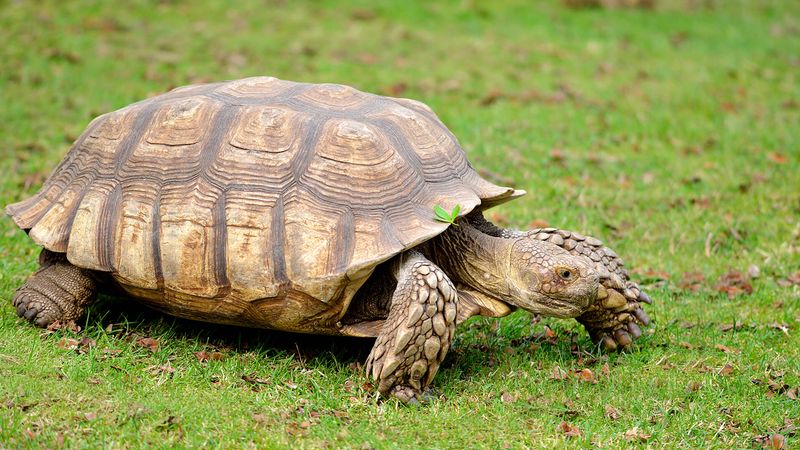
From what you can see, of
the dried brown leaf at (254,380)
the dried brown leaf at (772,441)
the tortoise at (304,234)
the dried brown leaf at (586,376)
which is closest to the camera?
the dried brown leaf at (772,441)

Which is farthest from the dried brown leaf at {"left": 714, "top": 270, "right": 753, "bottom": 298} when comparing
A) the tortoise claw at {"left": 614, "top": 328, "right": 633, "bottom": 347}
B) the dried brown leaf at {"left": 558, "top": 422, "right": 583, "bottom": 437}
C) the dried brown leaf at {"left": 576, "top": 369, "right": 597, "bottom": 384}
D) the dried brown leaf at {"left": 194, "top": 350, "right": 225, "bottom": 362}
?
the dried brown leaf at {"left": 194, "top": 350, "right": 225, "bottom": 362}

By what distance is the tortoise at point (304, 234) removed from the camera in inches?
171

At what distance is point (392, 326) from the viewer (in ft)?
14.2

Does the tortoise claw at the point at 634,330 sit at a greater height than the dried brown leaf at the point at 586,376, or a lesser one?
greater

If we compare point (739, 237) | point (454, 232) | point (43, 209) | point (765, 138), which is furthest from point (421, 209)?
point (765, 138)

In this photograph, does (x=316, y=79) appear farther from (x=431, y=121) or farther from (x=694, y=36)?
(x=694, y=36)

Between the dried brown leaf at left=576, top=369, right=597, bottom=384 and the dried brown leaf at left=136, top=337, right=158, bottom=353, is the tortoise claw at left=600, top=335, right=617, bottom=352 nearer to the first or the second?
the dried brown leaf at left=576, top=369, right=597, bottom=384

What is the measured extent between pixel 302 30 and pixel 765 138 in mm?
6373

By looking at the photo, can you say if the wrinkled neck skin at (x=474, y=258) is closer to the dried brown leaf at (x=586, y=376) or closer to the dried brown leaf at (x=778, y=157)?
the dried brown leaf at (x=586, y=376)

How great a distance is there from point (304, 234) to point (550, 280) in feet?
4.19

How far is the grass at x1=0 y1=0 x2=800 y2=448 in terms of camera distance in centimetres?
413

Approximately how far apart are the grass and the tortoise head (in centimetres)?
39

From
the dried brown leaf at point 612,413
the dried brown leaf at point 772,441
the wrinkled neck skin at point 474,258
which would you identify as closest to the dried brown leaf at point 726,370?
the dried brown leaf at point 772,441

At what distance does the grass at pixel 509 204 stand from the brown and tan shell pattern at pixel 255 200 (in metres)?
Result: 0.41
